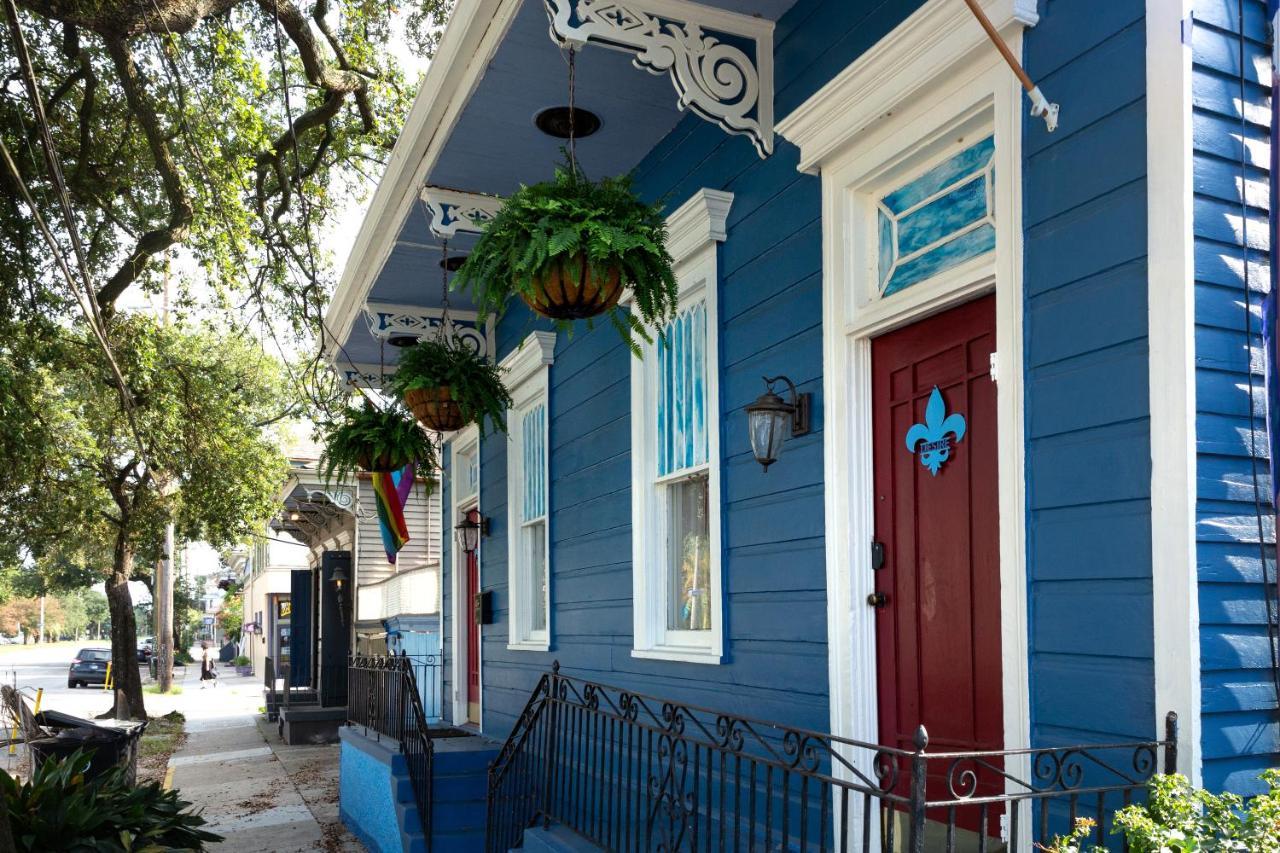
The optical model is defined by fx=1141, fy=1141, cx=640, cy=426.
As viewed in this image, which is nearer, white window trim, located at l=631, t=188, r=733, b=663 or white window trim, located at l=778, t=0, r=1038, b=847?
white window trim, located at l=778, t=0, r=1038, b=847

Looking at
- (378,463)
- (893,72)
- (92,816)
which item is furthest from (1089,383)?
(378,463)

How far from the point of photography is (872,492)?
13.8 feet

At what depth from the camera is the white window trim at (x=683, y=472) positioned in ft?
17.1

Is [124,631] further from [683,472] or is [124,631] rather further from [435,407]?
[683,472]

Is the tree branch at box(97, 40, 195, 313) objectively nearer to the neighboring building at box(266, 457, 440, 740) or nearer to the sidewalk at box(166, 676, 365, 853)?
the neighboring building at box(266, 457, 440, 740)

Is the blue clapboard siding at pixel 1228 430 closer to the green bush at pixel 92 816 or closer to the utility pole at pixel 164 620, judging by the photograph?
the green bush at pixel 92 816

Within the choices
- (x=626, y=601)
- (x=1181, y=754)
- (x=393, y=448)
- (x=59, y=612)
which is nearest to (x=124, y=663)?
(x=393, y=448)

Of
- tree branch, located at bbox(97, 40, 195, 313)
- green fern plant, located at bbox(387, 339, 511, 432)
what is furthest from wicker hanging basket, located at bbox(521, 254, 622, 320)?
tree branch, located at bbox(97, 40, 195, 313)

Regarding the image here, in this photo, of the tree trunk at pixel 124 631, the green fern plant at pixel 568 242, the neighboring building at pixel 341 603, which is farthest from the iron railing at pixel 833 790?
the tree trunk at pixel 124 631

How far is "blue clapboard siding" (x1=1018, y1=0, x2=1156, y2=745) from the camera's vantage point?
2.96 metres

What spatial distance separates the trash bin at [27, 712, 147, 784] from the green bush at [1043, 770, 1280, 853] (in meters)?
7.18

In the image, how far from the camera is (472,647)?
10773mm

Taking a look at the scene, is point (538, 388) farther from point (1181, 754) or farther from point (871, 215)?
point (1181, 754)

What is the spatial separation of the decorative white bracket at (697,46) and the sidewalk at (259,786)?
5752 millimetres
